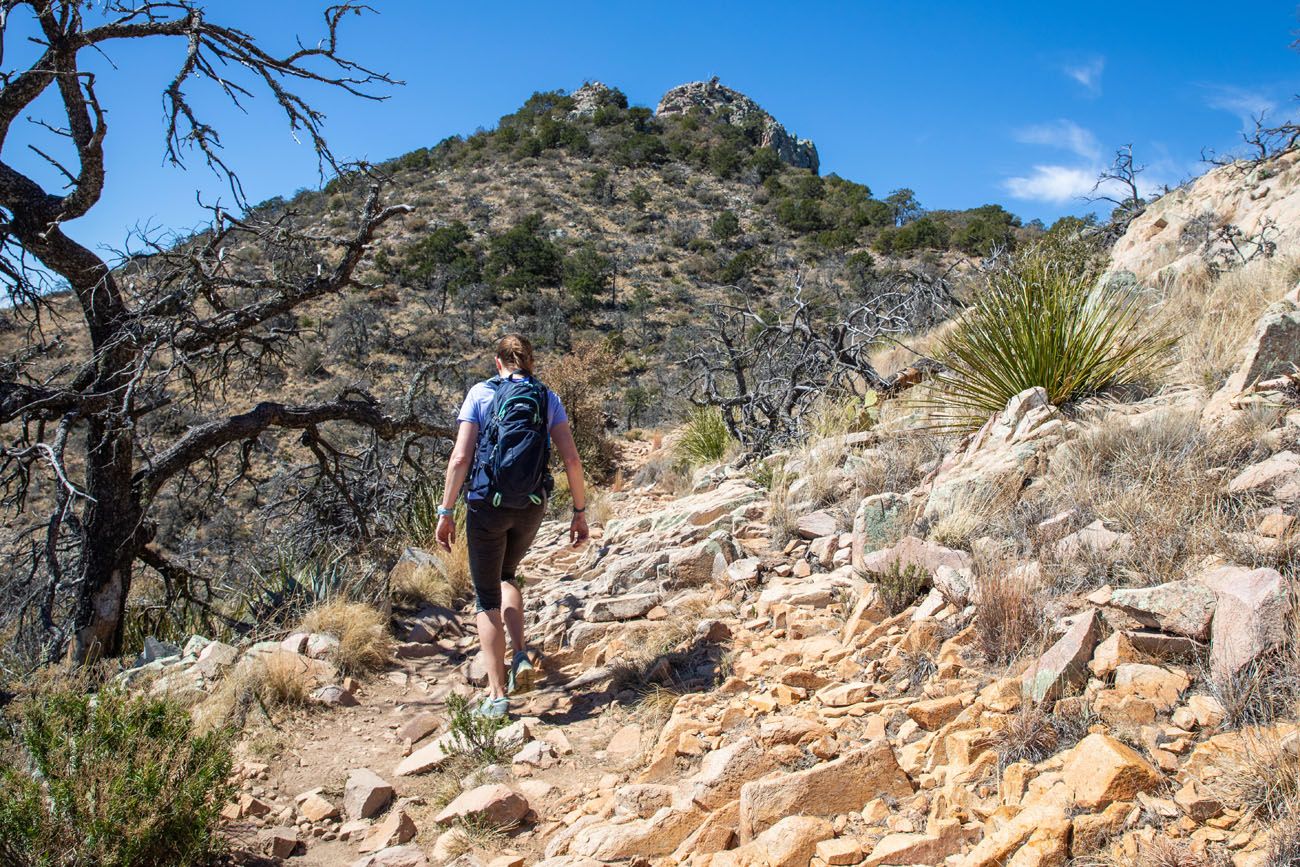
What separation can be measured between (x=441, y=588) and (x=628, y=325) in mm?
21856

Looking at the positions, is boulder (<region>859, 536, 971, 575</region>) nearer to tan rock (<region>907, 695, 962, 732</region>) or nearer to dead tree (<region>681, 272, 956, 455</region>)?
tan rock (<region>907, 695, 962, 732</region>)

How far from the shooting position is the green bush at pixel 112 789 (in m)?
2.45

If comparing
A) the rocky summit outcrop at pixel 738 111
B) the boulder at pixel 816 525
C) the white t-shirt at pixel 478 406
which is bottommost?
the boulder at pixel 816 525

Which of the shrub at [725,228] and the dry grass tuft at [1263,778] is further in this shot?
the shrub at [725,228]

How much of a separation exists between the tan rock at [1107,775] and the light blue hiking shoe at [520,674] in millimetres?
2751

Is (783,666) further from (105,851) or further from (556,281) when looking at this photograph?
(556,281)

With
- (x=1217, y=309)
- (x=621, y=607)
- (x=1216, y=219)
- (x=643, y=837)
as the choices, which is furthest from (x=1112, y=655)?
(x=1216, y=219)

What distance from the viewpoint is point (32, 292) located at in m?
4.84

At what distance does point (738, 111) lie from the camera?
5431cm

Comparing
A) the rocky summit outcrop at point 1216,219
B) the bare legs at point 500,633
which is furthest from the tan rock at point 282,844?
the rocky summit outcrop at point 1216,219

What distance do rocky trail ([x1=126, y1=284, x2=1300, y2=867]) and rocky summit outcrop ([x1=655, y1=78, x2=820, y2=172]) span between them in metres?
46.0

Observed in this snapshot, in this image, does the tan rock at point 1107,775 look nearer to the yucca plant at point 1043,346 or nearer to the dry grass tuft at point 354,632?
the yucca plant at point 1043,346

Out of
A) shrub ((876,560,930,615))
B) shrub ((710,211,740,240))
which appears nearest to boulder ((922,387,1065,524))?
shrub ((876,560,930,615))

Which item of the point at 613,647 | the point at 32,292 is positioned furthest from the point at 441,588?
the point at 32,292
